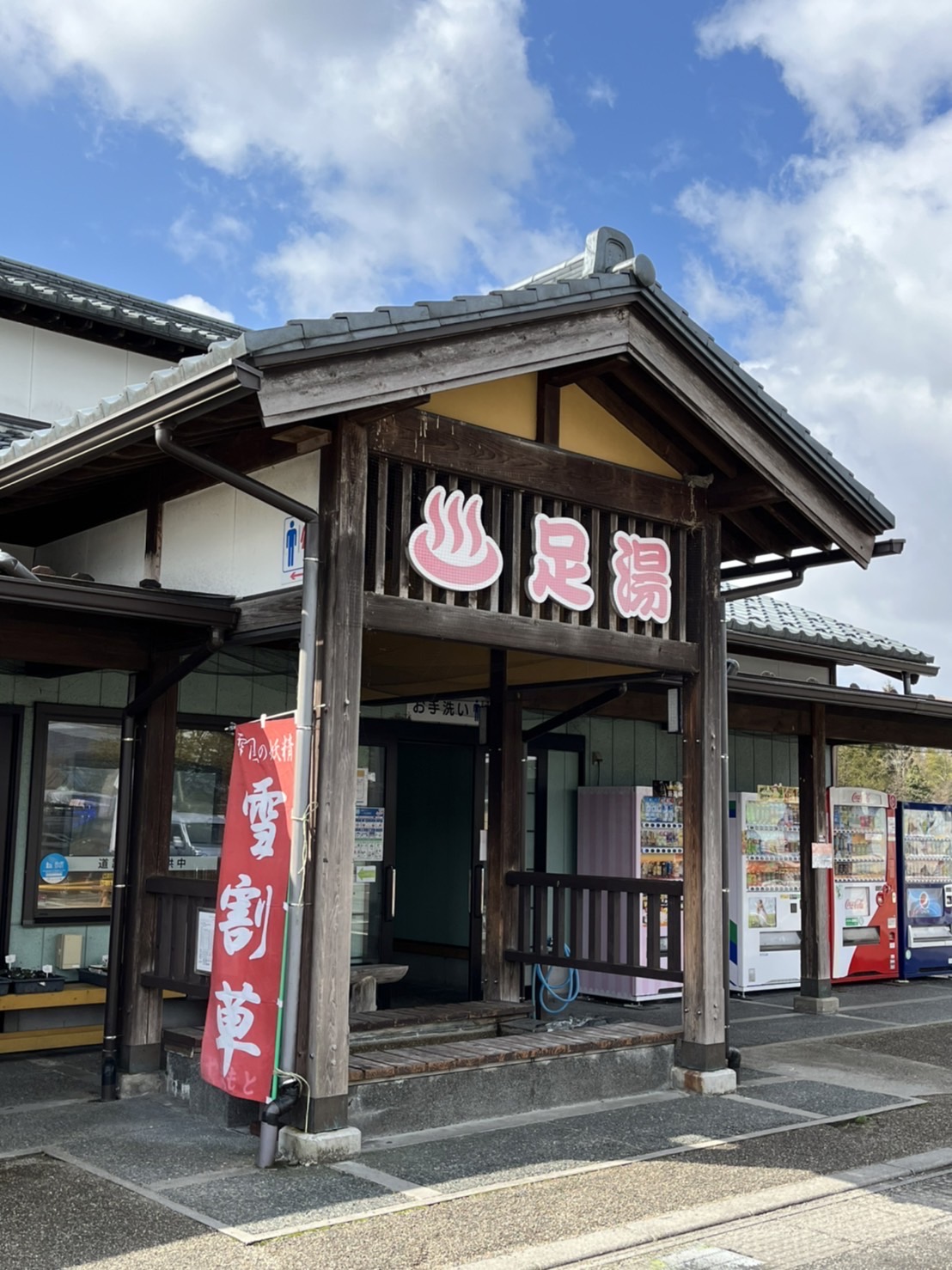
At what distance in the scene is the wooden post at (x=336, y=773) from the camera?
613 centimetres

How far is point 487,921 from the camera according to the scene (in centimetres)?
956

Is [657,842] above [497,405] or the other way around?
the other way around

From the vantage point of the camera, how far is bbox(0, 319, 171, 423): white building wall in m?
10.9

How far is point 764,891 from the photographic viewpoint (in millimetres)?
12734

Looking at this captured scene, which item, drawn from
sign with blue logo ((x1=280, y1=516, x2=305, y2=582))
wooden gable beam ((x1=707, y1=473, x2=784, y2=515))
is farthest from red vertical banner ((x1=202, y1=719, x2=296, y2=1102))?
wooden gable beam ((x1=707, y1=473, x2=784, y2=515))

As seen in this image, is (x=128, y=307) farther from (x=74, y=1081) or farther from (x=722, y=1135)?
(x=722, y=1135)

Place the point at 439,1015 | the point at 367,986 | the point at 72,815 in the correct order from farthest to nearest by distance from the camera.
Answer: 1. the point at 72,815
2. the point at 367,986
3. the point at 439,1015

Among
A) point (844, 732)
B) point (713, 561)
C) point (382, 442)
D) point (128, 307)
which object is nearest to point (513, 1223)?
point (382, 442)

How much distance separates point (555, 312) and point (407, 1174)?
450 cm

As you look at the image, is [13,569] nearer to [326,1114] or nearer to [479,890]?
[326,1114]

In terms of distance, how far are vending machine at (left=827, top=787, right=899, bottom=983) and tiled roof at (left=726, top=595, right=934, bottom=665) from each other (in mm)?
1566

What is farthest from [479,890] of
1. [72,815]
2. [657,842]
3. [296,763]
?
[296,763]

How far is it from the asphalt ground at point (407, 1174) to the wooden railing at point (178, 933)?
69 centimetres

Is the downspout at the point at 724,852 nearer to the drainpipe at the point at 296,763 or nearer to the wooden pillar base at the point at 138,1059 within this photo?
the drainpipe at the point at 296,763
